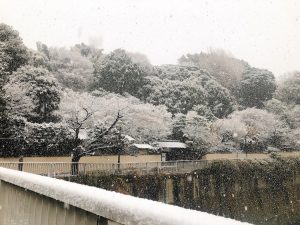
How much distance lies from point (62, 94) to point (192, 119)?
12.9 metres

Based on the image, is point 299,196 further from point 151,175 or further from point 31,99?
point 31,99

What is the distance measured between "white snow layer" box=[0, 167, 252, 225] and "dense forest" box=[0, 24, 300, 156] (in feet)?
57.1

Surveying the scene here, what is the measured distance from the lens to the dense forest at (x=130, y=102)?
2192 cm

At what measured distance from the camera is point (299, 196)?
2884 cm

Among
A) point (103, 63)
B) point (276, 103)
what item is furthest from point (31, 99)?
point (276, 103)

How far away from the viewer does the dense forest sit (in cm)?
2192

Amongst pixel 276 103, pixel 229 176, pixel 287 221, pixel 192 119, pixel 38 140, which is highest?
pixel 276 103

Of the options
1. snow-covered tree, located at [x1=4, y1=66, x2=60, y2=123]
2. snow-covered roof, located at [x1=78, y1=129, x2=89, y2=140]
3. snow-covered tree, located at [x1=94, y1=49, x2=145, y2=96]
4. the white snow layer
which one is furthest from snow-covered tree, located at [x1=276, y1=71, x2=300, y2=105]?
the white snow layer

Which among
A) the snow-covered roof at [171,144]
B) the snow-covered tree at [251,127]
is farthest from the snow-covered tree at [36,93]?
the snow-covered tree at [251,127]

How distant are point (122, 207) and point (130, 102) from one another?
1064 inches

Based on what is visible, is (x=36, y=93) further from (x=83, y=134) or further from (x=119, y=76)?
(x=119, y=76)

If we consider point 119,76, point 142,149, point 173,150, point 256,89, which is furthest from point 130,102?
point 256,89

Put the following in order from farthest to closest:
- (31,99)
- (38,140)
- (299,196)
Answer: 1. (299,196)
2. (31,99)
3. (38,140)

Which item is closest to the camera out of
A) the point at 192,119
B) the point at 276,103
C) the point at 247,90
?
the point at 192,119
